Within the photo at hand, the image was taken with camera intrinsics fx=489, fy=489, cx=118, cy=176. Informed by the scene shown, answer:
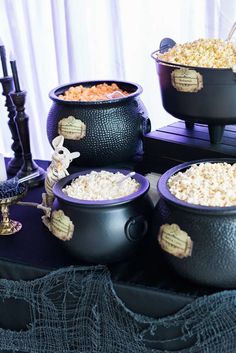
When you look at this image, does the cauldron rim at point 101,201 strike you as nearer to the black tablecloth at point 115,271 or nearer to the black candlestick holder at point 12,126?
the black tablecloth at point 115,271

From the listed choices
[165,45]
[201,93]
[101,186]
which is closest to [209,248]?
[101,186]

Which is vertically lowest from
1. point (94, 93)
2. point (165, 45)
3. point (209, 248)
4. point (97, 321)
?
point (97, 321)

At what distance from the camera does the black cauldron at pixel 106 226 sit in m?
0.96

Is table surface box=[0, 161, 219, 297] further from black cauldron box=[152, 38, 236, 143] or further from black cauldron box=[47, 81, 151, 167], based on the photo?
black cauldron box=[152, 38, 236, 143]

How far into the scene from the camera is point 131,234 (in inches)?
38.6

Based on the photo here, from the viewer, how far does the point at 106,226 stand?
96cm

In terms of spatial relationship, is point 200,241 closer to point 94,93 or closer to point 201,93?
point 201,93

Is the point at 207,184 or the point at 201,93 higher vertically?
the point at 201,93

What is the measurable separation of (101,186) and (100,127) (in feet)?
0.84

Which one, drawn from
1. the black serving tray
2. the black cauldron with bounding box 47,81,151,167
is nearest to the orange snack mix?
the black cauldron with bounding box 47,81,151,167

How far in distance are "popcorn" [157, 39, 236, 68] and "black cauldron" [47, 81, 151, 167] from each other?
0.17 meters

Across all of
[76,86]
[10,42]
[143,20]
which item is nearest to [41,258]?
[76,86]

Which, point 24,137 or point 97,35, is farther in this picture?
point 97,35

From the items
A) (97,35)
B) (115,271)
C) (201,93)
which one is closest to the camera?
(115,271)
